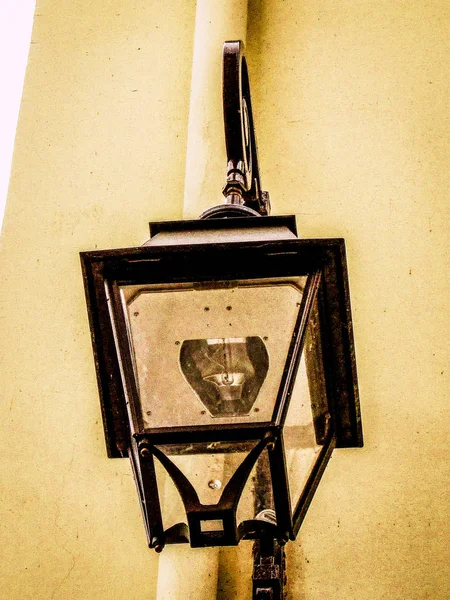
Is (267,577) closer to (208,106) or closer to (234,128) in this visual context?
(234,128)

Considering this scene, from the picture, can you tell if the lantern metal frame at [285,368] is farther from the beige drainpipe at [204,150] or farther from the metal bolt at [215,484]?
the beige drainpipe at [204,150]

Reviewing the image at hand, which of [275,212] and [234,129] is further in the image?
[275,212]

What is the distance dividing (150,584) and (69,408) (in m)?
0.63

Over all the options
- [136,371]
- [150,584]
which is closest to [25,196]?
[150,584]

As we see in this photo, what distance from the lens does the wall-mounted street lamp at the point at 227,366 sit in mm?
1091

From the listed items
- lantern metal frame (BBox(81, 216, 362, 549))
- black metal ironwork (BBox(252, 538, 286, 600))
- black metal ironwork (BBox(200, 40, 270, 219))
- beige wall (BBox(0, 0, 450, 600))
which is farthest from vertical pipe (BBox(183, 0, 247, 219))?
black metal ironwork (BBox(252, 538, 286, 600))

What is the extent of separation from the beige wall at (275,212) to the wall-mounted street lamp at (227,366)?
2.52 ft

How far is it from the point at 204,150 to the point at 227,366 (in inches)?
63.6

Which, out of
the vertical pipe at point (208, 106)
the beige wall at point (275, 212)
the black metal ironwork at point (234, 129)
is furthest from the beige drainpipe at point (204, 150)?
the black metal ironwork at point (234, 129)

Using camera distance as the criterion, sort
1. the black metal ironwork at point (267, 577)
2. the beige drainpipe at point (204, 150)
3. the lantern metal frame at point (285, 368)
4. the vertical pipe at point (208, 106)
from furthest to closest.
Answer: the vertical pipe at point (208, 106) → the beige drainpipe at point (204, 150) → the black metal ironwork at point (267, 577) → the lantern metal frame at point (285, 368)

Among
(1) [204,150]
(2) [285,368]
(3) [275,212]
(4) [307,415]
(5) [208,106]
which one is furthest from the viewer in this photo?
(5) [208,106]

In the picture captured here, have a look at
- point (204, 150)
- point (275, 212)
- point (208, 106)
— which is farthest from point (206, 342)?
point (208, 106)

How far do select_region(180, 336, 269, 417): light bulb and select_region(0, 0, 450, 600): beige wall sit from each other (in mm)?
951

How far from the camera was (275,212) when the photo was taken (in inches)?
98.0
